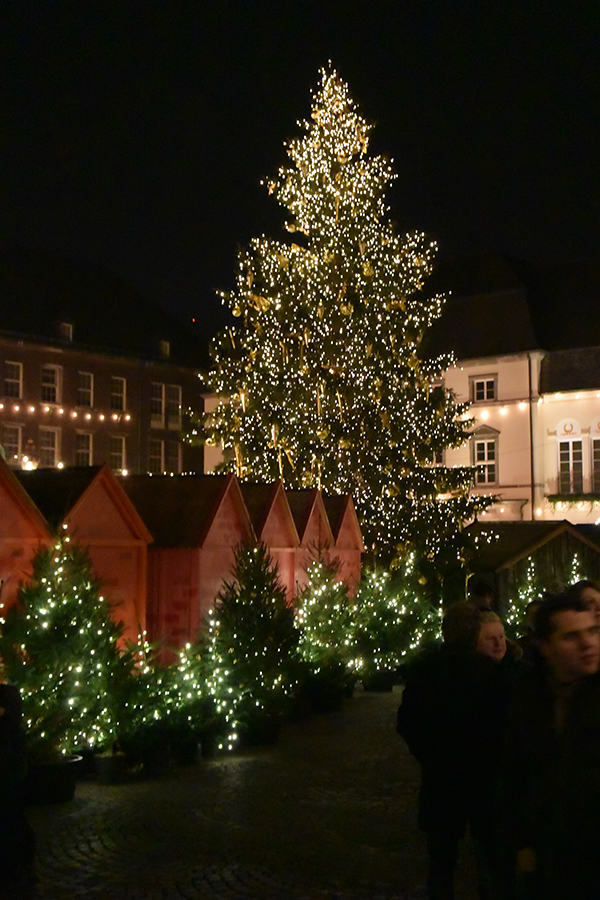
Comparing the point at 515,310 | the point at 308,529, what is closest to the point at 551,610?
the point at 308,529

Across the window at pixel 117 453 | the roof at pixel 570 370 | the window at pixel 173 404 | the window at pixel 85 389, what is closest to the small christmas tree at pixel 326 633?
the roof at pixel 570 370

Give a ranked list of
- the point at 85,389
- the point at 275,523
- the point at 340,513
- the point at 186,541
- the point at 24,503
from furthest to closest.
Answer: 1. the point at 85,389
2. the point at 340,513
3. the point at 275,523
4. the point at 186,541
5. the point at 24,503

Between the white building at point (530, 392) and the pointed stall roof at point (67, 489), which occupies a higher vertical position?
the white building at point (530, 392)

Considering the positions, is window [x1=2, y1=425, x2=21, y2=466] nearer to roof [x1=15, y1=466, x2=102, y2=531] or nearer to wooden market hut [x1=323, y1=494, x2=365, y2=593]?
wooden market hut [x1=323, y1=494, x2=365, y2=593]

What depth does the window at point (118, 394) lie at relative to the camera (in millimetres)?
67375

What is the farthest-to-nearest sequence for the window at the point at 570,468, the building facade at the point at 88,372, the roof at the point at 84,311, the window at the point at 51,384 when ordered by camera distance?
the window at the point at 51,384
the roof at the point at 84,311
the building facade at the point at 88,372
the window at the point at 570,468

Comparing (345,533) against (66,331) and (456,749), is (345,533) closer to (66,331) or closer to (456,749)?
(456,749)

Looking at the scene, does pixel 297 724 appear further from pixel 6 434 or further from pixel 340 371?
pixel 6 434

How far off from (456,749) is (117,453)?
204ft

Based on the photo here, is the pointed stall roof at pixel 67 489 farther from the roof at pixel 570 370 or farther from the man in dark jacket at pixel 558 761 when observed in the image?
the roof at pixel 570 370

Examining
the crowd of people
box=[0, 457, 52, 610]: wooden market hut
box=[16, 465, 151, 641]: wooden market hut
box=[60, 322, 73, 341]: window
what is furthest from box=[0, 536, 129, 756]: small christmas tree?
box=[60, 322, 73, 341]: window

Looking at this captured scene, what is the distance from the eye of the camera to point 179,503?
21562 mm

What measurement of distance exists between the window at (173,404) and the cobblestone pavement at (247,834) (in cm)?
5661

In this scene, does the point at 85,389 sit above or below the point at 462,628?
above
